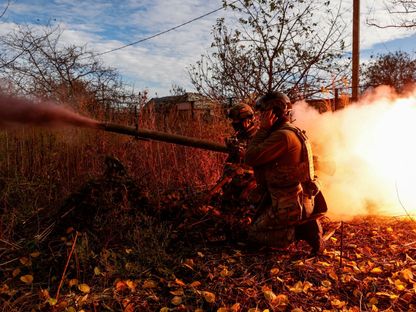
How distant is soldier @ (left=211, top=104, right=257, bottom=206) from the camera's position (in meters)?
4.90

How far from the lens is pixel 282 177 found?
4195 millimetres

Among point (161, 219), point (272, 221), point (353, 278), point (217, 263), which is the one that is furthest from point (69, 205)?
point (353, 278)

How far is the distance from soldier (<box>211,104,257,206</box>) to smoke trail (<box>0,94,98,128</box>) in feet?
5.60

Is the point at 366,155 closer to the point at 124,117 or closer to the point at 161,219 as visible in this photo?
the point at 161,219

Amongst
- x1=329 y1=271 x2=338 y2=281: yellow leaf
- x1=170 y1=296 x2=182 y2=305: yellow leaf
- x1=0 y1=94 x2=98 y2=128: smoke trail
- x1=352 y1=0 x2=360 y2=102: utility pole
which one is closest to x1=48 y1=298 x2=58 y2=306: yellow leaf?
x1=170 y1=296 x2=182 y2=305: yellow leaf

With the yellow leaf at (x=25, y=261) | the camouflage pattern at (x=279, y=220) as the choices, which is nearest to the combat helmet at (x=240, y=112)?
the camouflage pattern at (x=279, y=220)

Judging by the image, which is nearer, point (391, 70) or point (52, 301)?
point (52, 301)

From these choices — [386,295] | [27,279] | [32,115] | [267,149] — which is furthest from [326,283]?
[32,115]

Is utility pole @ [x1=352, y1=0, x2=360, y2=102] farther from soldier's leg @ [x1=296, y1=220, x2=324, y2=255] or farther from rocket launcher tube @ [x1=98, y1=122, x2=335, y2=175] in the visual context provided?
soldier's leg @ [x1=296, y1=220, x2=324, y2=255]

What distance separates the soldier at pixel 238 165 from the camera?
4902 millimetres

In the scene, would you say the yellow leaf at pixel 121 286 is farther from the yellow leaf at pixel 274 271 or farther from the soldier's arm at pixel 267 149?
the soldier's arm at pixel 267 149

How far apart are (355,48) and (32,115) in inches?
376

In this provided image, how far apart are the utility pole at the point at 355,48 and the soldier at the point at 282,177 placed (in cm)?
744

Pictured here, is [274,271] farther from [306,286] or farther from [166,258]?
[166,258]
